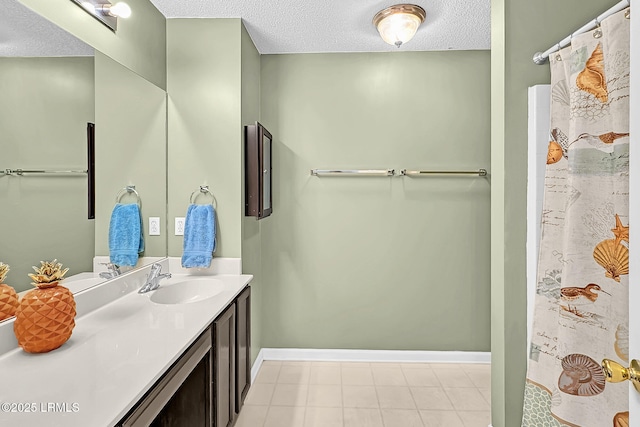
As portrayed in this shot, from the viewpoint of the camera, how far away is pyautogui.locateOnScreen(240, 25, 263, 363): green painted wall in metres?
2.53

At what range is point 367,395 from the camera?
2525mm

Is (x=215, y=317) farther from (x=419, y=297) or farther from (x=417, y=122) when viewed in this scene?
(x=417, y=122)

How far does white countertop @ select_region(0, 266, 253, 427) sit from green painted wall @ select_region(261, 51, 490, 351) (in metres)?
1.40

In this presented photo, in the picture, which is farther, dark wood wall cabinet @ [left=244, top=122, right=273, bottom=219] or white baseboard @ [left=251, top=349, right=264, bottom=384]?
white baseboard @ [left=251, top=349, right=264, bottom=384]

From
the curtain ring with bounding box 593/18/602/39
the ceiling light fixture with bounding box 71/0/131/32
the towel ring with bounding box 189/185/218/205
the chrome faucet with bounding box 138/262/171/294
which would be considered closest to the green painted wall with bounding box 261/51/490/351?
the towel ring with bounding box 189/185/218/205

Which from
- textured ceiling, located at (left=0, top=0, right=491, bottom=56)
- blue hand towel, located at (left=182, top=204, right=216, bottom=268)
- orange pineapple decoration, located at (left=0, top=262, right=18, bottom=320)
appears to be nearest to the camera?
orange pineapple decoration, located at (left=0, top=262, right=18, bottom=320)

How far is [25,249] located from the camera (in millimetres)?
1390

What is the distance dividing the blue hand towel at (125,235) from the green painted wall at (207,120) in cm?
30

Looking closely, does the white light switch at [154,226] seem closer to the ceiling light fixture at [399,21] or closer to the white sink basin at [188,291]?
the white sink basin at [188,291]

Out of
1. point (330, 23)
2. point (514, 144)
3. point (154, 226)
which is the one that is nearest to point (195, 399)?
point (154, 226)

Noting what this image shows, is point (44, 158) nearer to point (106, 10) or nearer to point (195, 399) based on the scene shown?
point (106, 10)

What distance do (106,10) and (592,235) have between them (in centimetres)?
240

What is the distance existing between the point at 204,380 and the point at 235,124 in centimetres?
158

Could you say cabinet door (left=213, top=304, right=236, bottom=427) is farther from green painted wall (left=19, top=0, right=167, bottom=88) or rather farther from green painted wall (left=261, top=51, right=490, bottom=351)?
green painted wall (left=19, top=0, right=167, bottom=88)
